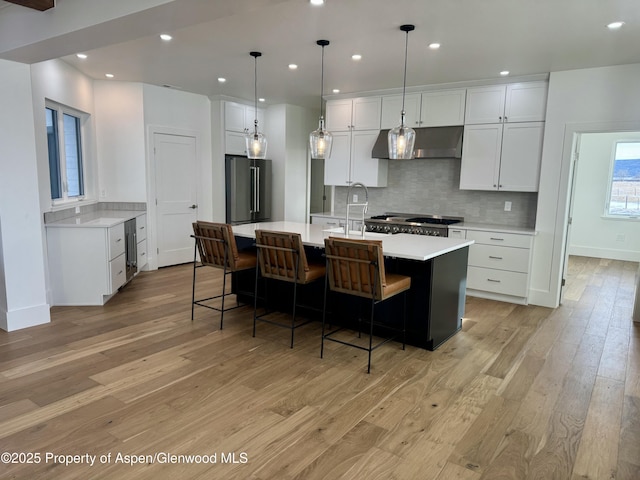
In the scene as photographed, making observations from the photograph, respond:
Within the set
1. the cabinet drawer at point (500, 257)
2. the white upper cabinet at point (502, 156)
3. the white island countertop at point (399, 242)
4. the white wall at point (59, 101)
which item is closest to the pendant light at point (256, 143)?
the white island countertop at point (399, 242)

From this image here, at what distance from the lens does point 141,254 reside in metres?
5.80

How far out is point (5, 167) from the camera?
11.6 feet

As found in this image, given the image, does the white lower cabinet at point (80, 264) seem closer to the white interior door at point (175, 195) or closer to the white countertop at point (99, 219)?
the white countertop at point (99, 219)

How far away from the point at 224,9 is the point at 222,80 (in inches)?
130

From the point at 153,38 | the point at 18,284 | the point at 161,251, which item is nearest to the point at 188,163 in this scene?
the point at 161,251

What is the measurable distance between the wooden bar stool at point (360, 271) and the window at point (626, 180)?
656cm

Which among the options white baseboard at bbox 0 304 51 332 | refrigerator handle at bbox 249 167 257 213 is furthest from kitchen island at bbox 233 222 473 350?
refrigerator handle at bbox 249 167 257 213

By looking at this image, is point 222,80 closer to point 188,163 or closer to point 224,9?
point 188,163

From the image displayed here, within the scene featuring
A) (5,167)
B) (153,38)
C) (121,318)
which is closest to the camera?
(5,167)

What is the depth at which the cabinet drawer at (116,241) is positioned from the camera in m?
4.46

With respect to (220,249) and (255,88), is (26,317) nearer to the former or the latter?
(220,249)

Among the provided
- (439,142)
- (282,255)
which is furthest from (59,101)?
(439,142)

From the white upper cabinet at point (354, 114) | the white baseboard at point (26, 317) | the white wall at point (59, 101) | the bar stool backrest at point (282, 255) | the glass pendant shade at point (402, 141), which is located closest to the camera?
the bar stool backrest at point (282, 255)

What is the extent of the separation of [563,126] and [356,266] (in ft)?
10.4
